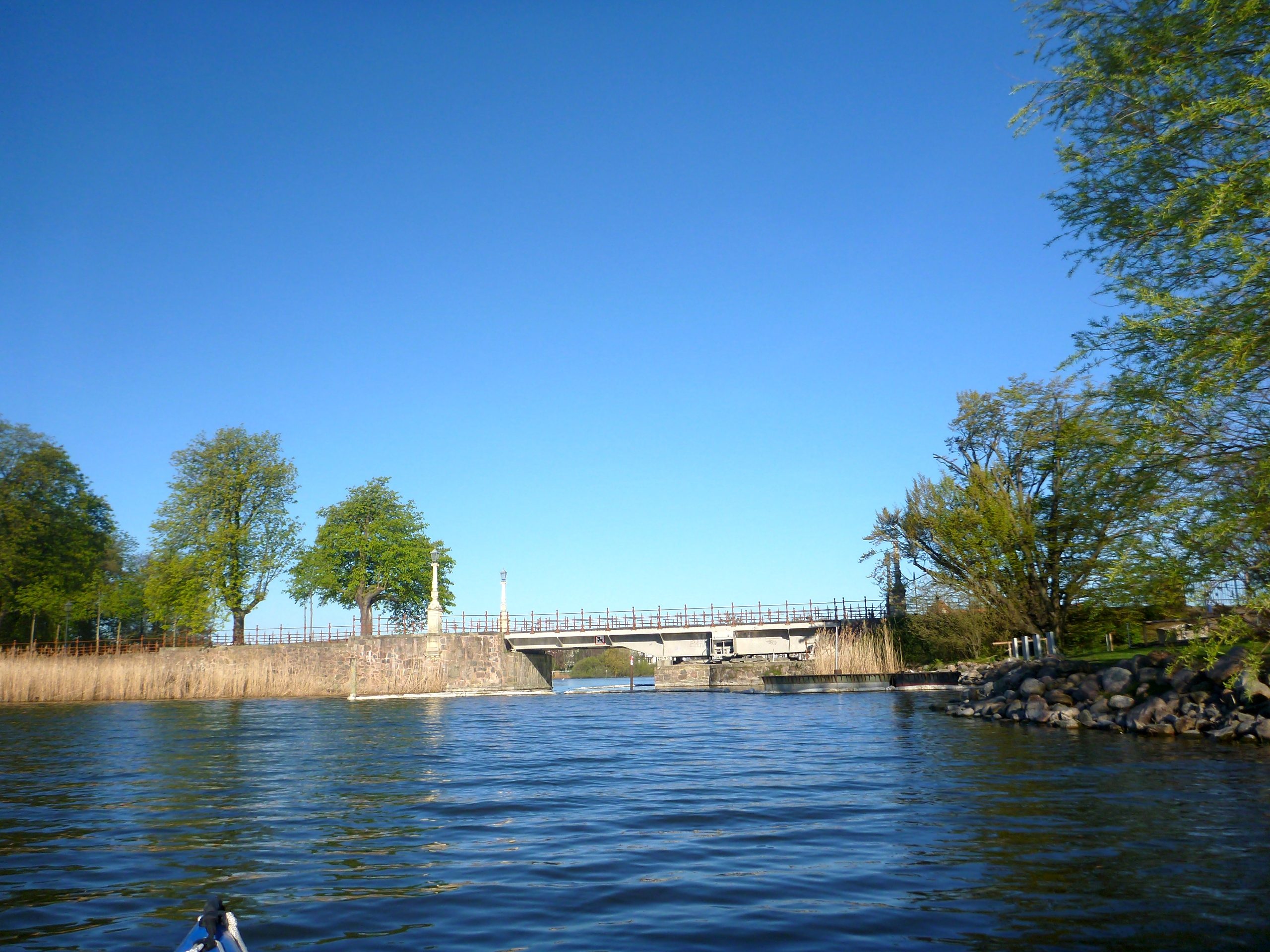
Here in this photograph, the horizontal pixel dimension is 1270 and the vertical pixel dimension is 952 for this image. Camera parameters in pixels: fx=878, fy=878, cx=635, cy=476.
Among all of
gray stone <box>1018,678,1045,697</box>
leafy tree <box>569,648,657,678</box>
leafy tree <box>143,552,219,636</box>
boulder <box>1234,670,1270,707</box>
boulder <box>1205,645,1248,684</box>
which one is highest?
leafy tree <box>143,552,219,636</box>

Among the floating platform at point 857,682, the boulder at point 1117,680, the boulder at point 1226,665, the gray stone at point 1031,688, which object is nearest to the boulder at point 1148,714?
the boulder at point 1226,665

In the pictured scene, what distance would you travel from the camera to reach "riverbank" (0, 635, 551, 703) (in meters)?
37.2

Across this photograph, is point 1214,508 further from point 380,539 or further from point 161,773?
point 380,539

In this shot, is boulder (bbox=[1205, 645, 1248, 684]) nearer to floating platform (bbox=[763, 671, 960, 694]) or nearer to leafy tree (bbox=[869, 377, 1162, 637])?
leafy tree (bbox=[869, 377, 1162, 637])

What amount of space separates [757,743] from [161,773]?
34.8 ft

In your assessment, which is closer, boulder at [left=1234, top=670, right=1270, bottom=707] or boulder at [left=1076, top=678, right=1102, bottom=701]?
boulder at [left=1234, top=670, right=1270, bottom=707]

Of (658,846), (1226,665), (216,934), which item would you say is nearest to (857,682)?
(1226,665)

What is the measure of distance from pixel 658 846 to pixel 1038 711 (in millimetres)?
15073

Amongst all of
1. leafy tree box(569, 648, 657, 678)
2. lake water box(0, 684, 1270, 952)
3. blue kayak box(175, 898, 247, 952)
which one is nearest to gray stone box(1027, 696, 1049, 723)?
lake water box(0, 684, 1270, 952)

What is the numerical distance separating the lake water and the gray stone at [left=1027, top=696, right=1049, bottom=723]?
8.87ft

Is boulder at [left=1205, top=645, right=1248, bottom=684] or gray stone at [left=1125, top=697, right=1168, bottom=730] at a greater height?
boulder at [left=1205, top=645, right=1248, bottom=684]

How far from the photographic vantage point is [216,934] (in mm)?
3793

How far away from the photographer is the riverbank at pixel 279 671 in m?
37.2

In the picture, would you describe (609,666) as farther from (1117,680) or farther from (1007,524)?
(1117,680)
